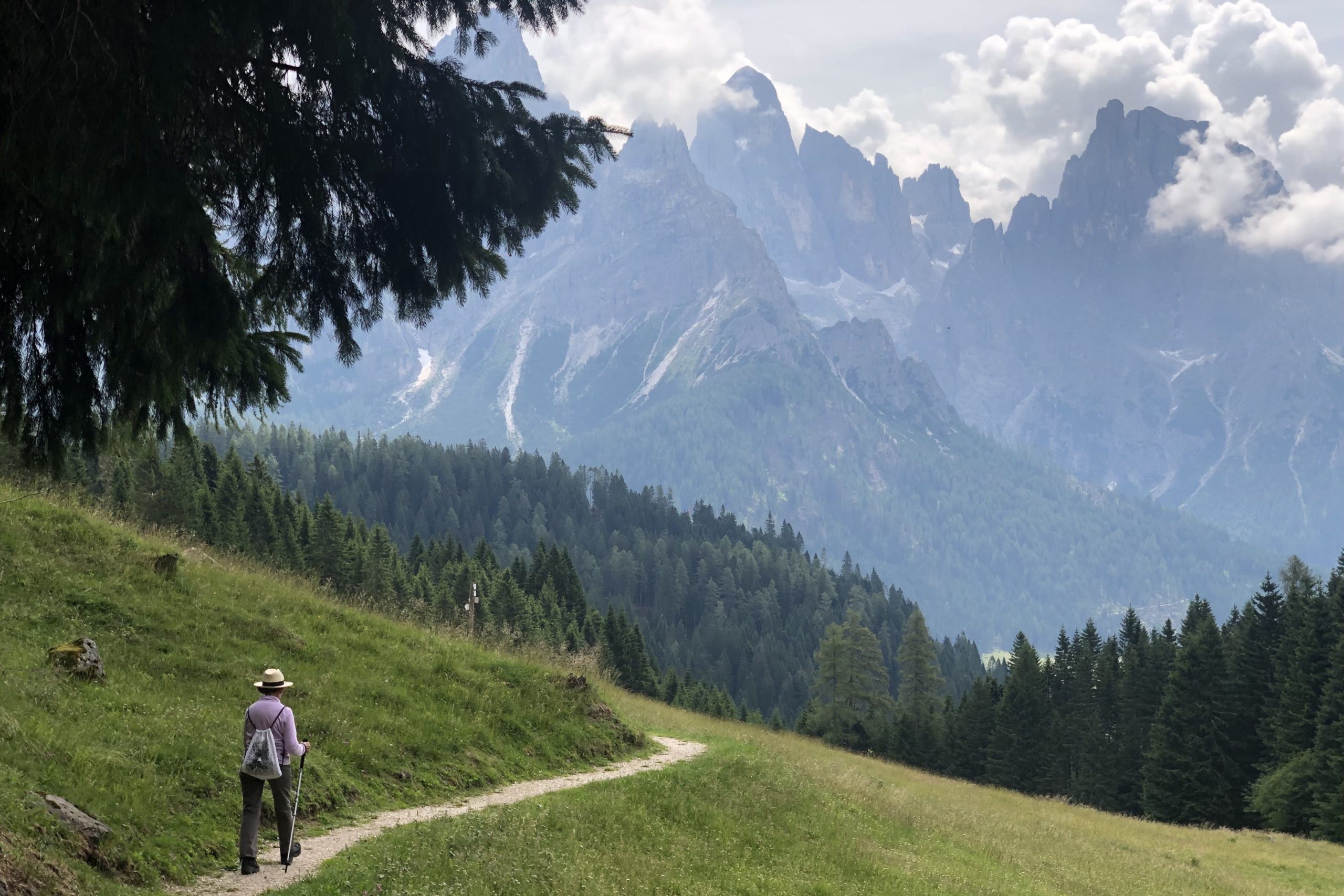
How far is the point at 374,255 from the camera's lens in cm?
904

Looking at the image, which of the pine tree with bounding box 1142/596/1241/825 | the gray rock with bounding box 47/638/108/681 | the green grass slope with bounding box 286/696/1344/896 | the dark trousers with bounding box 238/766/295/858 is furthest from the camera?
the pine tree with bounding box 1142/596/1241/825

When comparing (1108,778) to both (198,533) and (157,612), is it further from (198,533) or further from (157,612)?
(157,612)

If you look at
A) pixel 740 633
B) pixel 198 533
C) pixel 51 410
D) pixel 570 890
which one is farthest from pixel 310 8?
pixel 740 633

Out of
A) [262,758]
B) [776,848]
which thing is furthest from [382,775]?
[776,848]

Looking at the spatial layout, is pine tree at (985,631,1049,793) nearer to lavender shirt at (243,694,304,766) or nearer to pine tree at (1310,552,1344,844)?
pine tree at (1310,552,1344,844)

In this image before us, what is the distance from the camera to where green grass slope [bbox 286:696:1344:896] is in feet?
42.2

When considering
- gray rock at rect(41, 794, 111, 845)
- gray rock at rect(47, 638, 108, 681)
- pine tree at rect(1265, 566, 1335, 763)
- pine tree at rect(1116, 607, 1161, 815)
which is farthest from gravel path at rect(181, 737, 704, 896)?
pine tree at rect(1116, 607, 1161, 815)

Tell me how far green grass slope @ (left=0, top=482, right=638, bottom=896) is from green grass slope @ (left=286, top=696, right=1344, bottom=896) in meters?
1.94

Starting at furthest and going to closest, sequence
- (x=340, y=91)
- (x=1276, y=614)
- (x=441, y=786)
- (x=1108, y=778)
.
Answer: (x=1108, y=778) → (x=1276, y=614) → (x=441, y=786) → (x=340, y=91)

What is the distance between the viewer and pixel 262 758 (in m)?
12.1

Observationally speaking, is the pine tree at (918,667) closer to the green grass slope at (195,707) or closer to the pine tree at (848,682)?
the pine tree at (848,682)

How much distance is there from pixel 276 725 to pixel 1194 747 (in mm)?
61649

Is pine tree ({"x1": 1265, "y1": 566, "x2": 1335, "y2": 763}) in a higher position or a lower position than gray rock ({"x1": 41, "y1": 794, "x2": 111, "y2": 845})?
higher

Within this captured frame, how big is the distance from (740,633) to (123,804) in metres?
171
